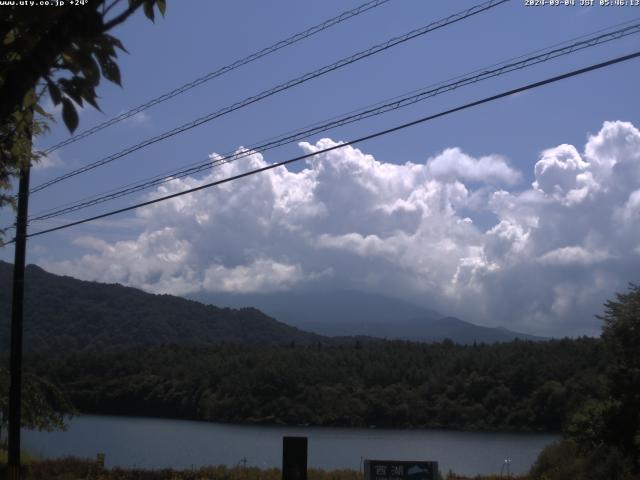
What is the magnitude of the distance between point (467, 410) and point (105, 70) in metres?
63.3

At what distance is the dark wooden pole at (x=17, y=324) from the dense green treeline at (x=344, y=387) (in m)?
45.0

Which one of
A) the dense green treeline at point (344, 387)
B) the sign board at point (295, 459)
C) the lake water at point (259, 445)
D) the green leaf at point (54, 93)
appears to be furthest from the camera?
the dense green treeline at point (344, 387)

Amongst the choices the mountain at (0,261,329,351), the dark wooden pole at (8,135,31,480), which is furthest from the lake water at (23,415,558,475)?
the mountain at (0,261,329,351)

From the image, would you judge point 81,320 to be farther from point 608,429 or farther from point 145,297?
point 608,429

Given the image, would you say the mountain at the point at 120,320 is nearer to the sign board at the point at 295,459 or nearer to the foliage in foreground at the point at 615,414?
the foliage in foreground at the point at 615,414

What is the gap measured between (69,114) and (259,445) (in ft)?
141

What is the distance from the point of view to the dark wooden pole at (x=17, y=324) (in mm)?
19406

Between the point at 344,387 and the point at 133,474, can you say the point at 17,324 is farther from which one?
the point at 344,387

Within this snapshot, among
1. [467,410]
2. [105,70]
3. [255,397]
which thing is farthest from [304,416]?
[105,70]

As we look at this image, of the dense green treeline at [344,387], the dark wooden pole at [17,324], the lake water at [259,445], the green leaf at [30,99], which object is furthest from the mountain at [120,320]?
the green leaf at [30,99]

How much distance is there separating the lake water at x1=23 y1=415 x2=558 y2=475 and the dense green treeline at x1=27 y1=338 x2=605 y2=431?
10.6 feet

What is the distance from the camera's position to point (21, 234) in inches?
787

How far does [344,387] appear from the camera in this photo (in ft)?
226

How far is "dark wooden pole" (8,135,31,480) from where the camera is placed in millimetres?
19406
